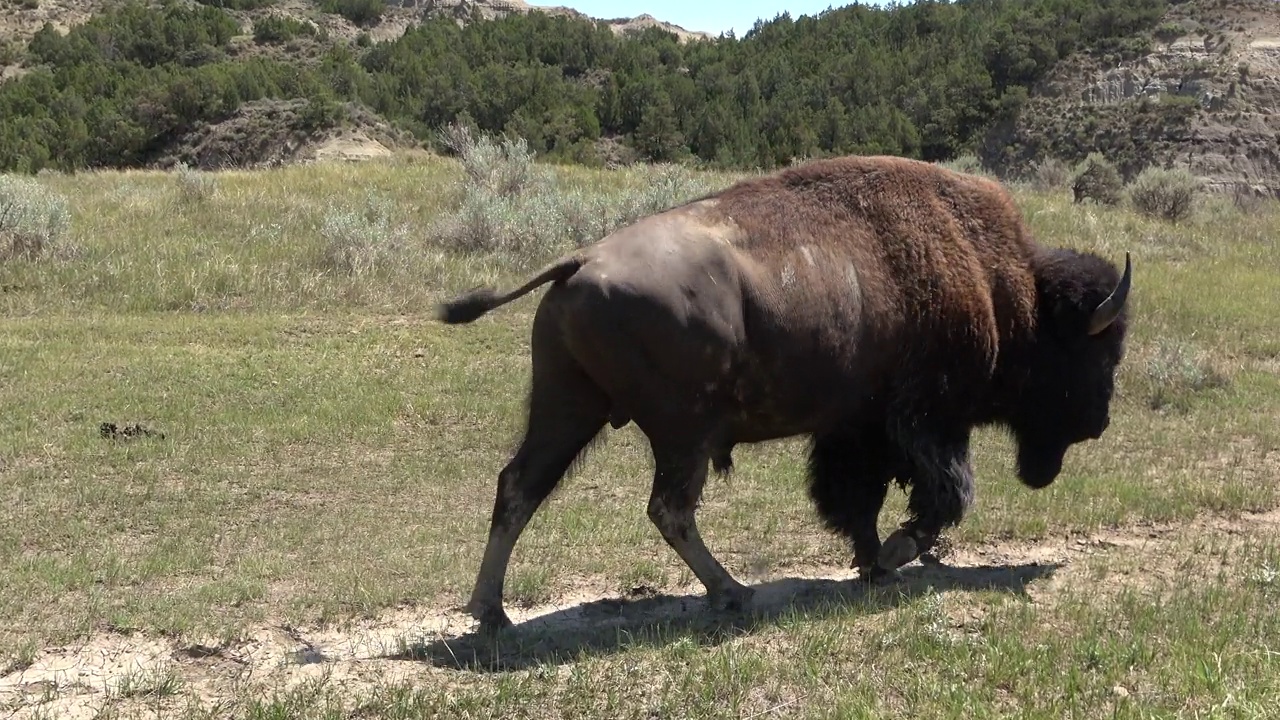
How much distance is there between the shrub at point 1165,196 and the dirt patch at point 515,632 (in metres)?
16.3

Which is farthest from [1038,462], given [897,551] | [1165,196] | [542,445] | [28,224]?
[1165,196]

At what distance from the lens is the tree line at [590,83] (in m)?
35.1

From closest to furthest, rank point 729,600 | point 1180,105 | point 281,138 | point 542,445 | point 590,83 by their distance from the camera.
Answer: point 542,445, point 729,600, point 281,138, point 1180,105, point 590,83

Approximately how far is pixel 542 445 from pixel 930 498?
2.09m

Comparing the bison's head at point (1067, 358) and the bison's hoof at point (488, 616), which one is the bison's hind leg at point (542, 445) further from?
the bison's head at point (1067, 358)

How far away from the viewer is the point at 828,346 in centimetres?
590

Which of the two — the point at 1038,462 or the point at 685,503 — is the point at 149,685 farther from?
the point at 1038,462

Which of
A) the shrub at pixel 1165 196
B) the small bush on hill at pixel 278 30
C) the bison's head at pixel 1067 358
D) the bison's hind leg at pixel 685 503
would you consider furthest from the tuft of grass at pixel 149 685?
the small bush on hill at pixel 278 30

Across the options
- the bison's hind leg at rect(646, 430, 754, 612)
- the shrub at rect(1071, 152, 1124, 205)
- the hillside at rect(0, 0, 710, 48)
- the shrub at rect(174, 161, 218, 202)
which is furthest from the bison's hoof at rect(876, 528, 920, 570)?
the hillside at rect(0, 0, 710, 48)

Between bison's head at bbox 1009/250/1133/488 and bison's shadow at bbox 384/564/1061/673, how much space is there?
2.56ft

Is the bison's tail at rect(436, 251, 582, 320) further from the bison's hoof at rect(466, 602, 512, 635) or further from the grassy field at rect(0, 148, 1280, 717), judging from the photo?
the grassy field at rect(0, 148, 1280, 717)

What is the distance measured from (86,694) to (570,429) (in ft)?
7.43

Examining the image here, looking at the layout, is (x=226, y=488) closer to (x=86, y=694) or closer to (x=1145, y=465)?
(x=86, y=694)

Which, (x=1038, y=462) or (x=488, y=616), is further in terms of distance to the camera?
(x=1038, y=462)
